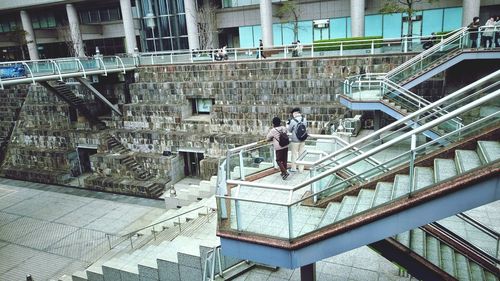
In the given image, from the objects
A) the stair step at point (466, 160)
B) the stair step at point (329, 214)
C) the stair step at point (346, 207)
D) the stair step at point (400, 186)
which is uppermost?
the stair step at point (466, 160)

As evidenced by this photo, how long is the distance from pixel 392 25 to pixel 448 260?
23784 millimetres

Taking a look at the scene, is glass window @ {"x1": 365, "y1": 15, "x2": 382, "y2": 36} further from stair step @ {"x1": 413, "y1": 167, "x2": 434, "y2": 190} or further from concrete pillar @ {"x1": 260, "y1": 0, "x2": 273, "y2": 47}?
stair step @ {"x1": 413, "y1": 167, "x2": 434, "y2": 190}

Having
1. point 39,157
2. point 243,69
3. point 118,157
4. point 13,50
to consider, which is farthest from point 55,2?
point 243,69

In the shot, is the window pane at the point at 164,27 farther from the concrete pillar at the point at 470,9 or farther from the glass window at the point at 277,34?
the concrete pillar at the point at 470,9

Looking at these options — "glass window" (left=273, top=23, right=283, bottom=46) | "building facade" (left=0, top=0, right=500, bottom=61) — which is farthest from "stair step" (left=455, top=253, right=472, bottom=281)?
"glass window" (left=273, top=23, right=283, bottom=46)

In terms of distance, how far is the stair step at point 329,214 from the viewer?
5159 millimetres

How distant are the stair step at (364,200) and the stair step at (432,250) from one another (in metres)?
1.35

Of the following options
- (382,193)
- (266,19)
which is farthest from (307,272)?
(266,19)

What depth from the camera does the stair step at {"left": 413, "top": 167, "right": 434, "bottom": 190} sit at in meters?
4.64

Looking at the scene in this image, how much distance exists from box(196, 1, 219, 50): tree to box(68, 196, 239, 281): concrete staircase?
65.5ft

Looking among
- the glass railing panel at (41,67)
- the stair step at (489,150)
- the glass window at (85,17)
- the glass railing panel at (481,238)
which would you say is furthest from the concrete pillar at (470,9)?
the glass window at (85,17)

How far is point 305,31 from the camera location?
28953mm

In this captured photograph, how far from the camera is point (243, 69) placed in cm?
2006

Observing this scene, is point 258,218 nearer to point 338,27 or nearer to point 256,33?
point 338,27
